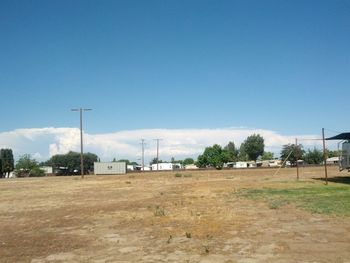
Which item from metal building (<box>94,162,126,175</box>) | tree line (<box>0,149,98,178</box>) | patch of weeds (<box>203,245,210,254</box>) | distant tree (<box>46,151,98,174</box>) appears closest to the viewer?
patch of weeds (<box>203,245,210,254</box>)

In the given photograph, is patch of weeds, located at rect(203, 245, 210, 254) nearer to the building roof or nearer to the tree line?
the building roof

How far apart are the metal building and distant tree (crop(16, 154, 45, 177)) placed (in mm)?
31015

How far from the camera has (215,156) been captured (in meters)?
134

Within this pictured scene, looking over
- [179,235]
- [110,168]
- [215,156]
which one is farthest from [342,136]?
[215,156]

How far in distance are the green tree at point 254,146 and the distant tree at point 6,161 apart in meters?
97.0

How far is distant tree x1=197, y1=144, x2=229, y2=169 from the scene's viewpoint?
134 m

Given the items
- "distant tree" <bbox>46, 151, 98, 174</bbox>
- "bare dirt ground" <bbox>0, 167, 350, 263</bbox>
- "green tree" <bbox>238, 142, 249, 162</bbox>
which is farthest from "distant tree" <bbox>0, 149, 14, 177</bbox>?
"bare dirt ground" <bbox>0, 167, 350, 263</bbox>

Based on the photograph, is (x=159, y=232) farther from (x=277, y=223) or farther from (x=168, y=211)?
(x=168, y=211)

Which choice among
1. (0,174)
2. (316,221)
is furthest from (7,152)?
(316,221)

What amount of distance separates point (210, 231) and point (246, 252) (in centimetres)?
310

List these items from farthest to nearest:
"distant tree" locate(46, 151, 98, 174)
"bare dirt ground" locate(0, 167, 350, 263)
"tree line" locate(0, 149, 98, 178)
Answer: "distant tree" locate(46, 151, 98, 174) < "tree line" locate(0, 149, 98, 178) < "bare dirt ground" locate(0, 167, 350, 263)

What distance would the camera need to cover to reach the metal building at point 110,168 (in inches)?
3777

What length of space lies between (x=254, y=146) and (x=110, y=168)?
99.6 m

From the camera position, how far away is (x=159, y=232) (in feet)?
44.5
